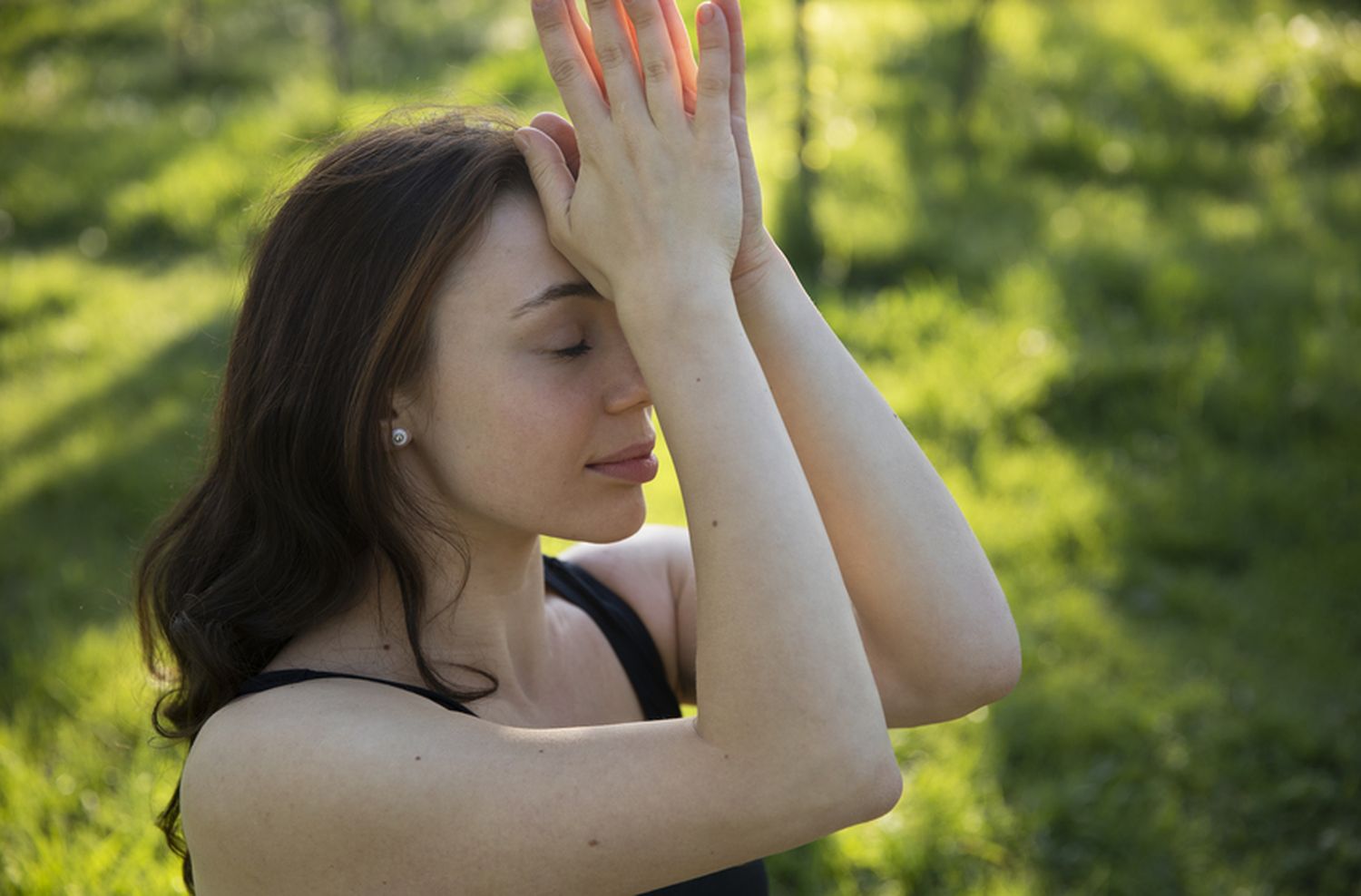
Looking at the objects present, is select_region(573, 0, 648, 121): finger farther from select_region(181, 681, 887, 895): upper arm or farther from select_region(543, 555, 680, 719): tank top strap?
select_region(543, 555, 680, 719): tank top strap

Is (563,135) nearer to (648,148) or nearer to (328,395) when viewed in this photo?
(648,148)

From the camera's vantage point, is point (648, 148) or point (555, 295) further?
point (555, 295)

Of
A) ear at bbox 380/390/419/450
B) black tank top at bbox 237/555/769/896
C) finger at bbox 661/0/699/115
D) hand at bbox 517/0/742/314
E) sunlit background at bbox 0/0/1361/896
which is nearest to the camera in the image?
hand at bbox 517/0/742/314

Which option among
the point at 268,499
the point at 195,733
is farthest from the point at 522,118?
the point at 195,733

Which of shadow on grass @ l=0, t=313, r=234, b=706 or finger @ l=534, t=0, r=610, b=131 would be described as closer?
finger @ l=534, t=0, r=610, b=131

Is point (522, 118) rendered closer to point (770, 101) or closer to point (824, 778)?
point (824, 778)

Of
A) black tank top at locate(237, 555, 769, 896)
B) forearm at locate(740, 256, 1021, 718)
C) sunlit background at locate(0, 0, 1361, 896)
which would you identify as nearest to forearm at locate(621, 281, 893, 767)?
forearm at locate(740, 256, 1021, 718)

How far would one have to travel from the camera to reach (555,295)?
1793mm

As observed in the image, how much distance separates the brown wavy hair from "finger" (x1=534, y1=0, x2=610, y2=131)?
213 millimetres

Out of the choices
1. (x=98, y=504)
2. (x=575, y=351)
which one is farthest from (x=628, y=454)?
(x=98, y=504)

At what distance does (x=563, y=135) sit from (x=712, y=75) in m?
0.34

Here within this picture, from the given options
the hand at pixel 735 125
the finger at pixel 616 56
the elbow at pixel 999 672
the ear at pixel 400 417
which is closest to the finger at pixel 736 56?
the hand at pixel 735 125

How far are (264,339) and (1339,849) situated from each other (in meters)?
2.99

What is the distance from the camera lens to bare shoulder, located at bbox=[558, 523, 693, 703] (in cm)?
232
